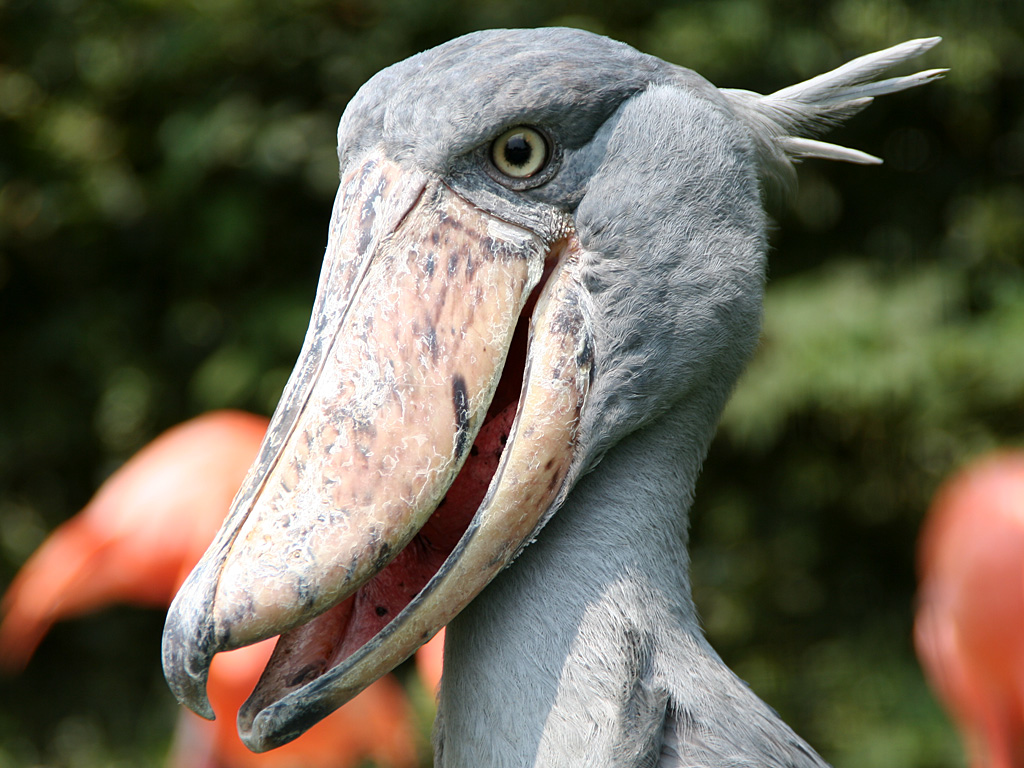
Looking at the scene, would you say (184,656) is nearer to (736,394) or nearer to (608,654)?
(608,654)

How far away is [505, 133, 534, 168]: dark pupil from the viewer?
3.11 ft

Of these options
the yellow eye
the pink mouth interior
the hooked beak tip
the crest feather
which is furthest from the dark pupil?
the hooked beak tip

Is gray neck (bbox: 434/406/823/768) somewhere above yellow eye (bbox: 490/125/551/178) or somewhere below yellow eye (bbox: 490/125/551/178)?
below

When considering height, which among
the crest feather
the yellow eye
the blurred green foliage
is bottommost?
the blurred green foliage

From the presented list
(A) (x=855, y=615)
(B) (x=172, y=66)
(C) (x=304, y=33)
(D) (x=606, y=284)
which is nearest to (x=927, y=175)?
(A) (x=855, y=615)

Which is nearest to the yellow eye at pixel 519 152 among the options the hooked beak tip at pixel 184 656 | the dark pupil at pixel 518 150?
the dark pupil at pixel 518 150

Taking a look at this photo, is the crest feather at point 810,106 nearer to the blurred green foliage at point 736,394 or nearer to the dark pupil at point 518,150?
the dark pupil at point 518,150

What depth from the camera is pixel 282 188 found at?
11.8ft

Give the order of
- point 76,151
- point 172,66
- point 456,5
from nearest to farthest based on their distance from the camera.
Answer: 1. point 456,5
2. point 172,66
3. point 76,151

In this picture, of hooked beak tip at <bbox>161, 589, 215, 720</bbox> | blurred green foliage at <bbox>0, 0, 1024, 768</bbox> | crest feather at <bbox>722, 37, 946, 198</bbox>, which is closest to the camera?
hooked beak tip at <bbox>161, 589, 215, 720</bbox>

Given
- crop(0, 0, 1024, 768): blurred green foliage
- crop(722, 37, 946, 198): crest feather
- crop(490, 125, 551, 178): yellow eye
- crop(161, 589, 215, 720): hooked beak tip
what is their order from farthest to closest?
crop(0, 0, 1024, 768): blurred green foliage → crop(722, 37, 946, 198): crest feather → crop(490, 125, 551, 178): yellow eye → crop(161, 589, 215, 720): hooked beak tip

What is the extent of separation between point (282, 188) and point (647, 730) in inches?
117

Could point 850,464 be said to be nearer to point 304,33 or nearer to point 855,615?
point 855,615

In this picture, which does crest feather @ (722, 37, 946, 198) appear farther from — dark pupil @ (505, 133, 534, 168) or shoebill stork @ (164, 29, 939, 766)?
dark pupil @ (505, 133, 534, 168)
